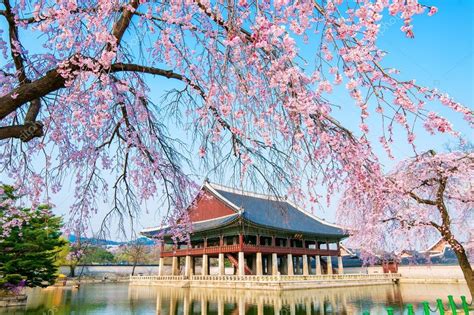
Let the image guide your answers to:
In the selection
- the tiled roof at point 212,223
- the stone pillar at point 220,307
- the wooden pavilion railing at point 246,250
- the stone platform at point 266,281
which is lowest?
the stone pillar at point 220,307

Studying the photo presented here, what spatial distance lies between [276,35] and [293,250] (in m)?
26.6

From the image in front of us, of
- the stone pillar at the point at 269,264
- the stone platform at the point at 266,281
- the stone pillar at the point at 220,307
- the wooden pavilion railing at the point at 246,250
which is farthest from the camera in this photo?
the stone pillar at the point at 269,264

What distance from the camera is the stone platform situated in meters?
20.9

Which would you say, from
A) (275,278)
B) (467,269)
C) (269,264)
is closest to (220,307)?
(275,278)

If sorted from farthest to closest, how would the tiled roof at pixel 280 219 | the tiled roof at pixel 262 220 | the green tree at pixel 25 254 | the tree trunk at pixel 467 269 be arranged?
the tiled roof at pixel 280 219
the tiled roof at pixel 262 220
the green tree at pixel 25 254
the tree trunk at pixel 467 269

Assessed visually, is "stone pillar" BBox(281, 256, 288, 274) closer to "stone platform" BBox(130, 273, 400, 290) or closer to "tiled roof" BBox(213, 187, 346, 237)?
"tiled roof" BBox(213, 187, 346, 237)

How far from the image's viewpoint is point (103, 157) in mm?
5223

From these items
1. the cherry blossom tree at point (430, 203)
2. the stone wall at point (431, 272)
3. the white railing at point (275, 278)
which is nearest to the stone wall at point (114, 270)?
the white railing at point (275, 278)

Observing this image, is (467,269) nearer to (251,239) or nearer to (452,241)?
(452,241)

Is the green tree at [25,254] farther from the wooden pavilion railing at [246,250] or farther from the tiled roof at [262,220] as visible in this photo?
the wooden pavilion railing at [246,250]

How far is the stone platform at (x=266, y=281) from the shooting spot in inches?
824

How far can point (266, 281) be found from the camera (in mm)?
20906

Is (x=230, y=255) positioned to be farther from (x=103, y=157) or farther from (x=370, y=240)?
(x=103, y=157)

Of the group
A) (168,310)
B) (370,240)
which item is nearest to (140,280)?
(168,310)
